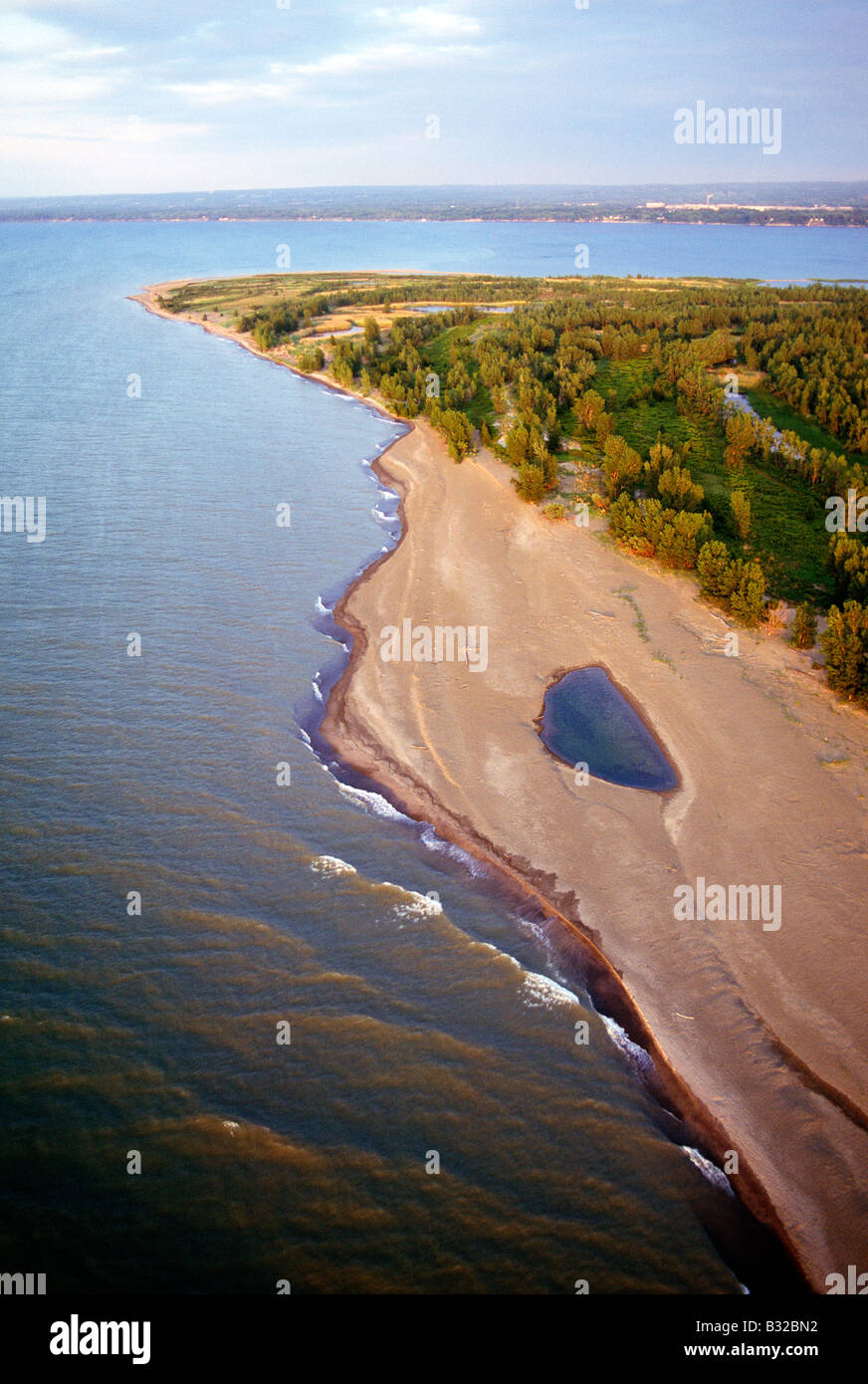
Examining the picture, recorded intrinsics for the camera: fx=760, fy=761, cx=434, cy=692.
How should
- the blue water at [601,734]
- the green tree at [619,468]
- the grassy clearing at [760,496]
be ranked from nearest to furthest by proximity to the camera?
the blue water at [601,734]
the grassy clearing at [760,496]
the green tree at [619,468]

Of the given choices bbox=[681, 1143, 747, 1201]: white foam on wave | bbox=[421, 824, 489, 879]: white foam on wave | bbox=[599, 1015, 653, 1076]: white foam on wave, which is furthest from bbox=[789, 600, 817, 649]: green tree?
bbox=[681, 1143, 747, 1201]: white foam on wave

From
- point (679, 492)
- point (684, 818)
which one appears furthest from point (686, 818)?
point (679, 492)

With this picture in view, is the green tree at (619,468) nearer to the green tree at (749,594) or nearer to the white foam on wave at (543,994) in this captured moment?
the green tree at (749,594)

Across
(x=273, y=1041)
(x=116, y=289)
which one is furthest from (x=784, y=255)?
(x=273, y=1041)

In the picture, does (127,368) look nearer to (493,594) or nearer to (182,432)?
(182,432)

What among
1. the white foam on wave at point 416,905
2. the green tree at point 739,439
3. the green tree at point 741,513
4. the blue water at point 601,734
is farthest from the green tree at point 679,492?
the white foam on wave at point 416,905

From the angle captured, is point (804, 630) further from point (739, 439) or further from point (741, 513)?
point (739, 439)

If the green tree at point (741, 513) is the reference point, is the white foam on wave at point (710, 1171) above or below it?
below
